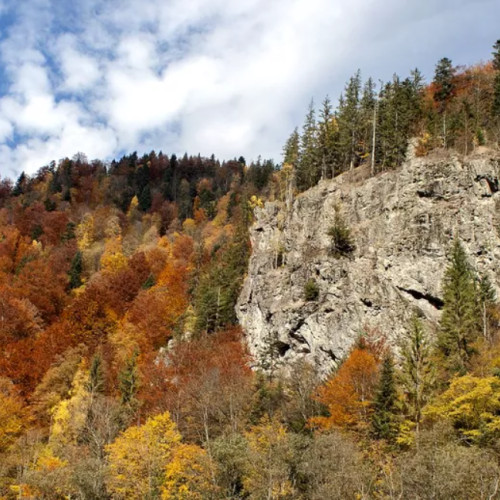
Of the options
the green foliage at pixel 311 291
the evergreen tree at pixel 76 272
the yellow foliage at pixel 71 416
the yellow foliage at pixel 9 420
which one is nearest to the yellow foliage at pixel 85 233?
the evergreen tree at pixel 76 272

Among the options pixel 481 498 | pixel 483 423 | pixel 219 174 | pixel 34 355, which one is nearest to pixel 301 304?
pixel 483 423

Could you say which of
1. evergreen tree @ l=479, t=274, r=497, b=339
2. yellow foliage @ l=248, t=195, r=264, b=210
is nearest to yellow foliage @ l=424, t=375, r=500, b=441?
evergreen tree @ l=479, t=274, r=497, b=339

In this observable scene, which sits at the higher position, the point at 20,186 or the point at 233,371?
the point at 20,186

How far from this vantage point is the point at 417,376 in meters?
31.1

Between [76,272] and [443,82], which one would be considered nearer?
[443,82]

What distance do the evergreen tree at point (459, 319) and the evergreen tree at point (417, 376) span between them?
5.62 ft

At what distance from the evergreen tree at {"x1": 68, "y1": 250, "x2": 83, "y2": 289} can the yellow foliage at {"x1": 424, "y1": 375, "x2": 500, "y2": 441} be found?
69981 mm

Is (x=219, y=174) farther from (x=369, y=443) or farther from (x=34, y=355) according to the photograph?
(x=369, y=443)

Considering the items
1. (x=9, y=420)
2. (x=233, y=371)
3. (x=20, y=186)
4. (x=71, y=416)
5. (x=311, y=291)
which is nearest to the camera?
(x=9, y=420)

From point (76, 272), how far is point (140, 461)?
5975 centimetres

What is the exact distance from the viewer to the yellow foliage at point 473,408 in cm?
2294

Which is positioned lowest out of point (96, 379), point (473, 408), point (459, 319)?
point (96, 379)

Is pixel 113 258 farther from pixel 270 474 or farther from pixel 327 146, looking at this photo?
pixel 270 474

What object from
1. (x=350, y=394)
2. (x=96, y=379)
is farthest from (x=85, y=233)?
(x=350, y=394)
